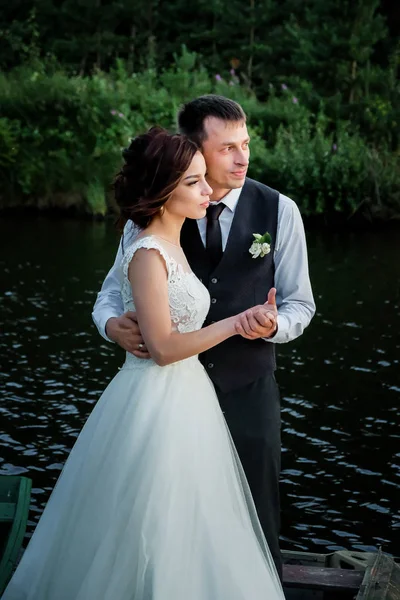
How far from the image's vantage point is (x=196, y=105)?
4500 millimetres

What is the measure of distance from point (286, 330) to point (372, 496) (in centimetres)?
426

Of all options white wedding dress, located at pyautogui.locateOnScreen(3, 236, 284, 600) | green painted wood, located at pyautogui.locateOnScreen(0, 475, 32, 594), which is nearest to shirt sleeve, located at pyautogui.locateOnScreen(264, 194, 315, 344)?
white wedding dress, located at pyautogui.locateOnScreen(3, 236, 284, 600)

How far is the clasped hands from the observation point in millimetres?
4016

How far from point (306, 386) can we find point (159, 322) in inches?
274

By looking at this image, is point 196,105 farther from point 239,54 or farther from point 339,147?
point 239,54

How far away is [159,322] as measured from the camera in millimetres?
4148

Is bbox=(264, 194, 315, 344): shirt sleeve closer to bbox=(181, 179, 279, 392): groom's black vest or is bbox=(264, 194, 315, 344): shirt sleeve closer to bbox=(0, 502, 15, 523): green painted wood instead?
bbox=(181, 179, 279, 392): groom's black vest

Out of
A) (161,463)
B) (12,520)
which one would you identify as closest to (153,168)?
(161,463)

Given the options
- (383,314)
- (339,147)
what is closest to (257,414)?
(383,314)

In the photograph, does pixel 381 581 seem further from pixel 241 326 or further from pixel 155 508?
pixel 241 326

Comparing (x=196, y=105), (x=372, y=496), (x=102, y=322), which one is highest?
(x=196, y=105)

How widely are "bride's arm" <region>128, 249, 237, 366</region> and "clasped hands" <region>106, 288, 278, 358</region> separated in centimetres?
9

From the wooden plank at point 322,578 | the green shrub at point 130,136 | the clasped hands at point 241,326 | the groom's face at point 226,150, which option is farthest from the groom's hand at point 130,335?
the green shrub at point 130,136

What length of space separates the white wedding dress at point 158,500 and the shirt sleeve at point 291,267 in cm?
39
